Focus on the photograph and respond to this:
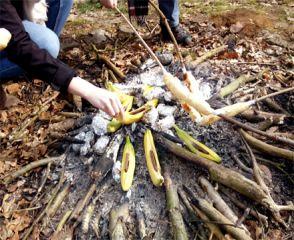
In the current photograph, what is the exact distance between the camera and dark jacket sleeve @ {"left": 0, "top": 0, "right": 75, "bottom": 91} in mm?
2326

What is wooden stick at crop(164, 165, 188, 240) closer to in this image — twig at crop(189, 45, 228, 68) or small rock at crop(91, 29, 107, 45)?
twig at crop(189, 45, 228, 68)

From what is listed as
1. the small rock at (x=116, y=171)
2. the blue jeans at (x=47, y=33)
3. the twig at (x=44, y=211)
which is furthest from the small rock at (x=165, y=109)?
the blue jeans at (x=47, y=33)

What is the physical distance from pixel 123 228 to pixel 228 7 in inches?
134

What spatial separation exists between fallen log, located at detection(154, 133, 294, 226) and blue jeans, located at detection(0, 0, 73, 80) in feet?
4.49

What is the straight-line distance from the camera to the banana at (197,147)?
2.58 m

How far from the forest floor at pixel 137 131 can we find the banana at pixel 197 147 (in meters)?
0.11

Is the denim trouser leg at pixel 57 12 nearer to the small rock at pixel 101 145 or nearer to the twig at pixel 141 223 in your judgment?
the small rock at pixel 101 145

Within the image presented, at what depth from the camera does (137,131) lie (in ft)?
9.27

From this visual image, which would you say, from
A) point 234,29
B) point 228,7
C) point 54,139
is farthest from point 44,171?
point 228,7

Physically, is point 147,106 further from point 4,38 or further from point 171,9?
point 171,9

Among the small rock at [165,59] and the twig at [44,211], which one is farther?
the small rock at [165,59]

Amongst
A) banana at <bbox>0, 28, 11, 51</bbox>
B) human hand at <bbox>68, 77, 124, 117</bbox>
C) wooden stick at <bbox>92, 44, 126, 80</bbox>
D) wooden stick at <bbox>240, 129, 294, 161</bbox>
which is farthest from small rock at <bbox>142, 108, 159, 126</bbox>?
banana at <bbox>0, 28, 11, 51</bbox>

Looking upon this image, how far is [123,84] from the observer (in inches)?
134

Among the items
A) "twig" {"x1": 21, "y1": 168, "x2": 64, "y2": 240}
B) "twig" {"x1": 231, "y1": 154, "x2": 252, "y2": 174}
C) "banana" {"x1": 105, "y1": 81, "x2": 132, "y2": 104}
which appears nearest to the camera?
"twig" {"x1": 21, "y1": 168, "x2": 64, "y2": 240}
